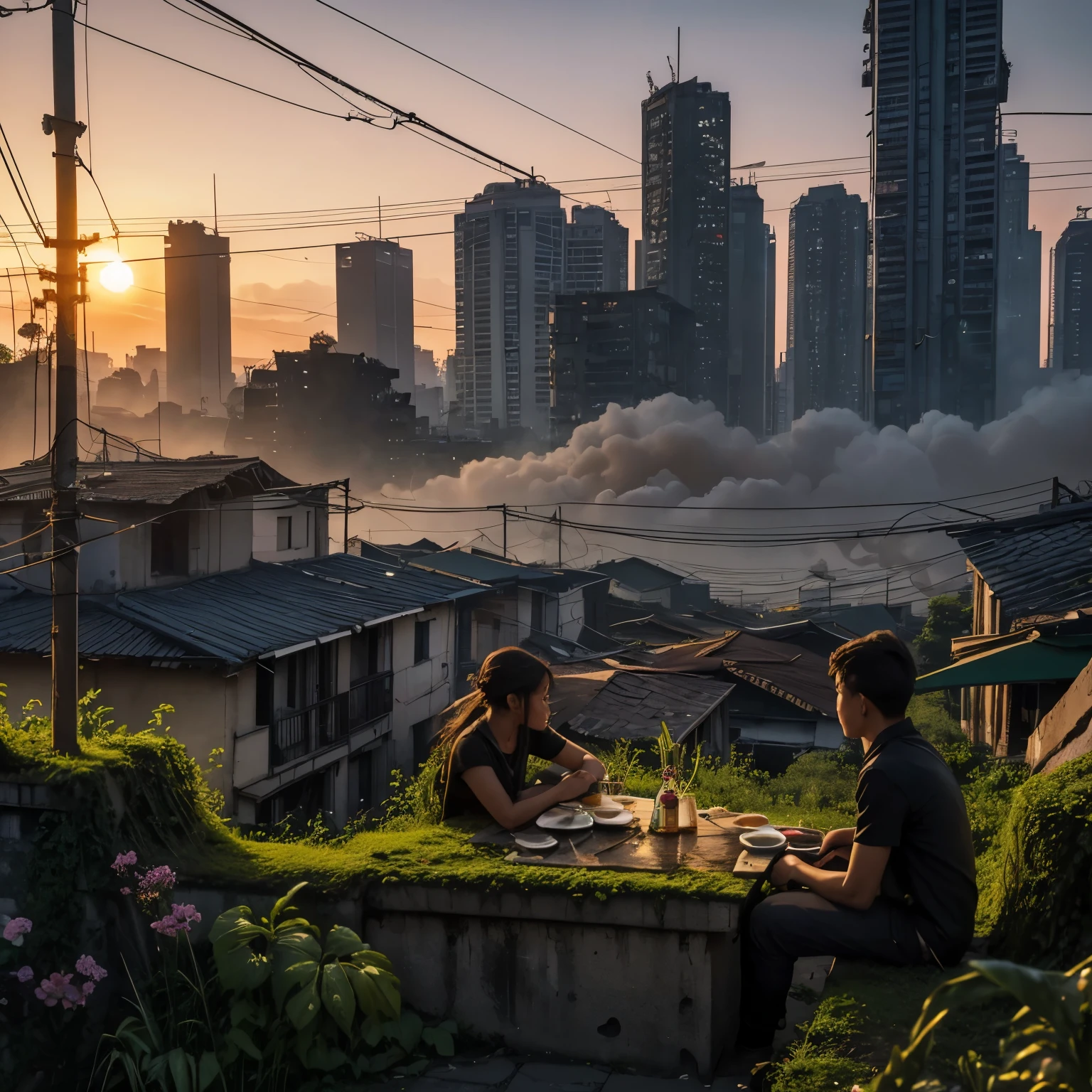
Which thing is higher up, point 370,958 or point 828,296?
point 828,296

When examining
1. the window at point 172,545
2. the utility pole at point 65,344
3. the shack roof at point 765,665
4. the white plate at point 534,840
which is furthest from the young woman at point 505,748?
the window at point 172,545

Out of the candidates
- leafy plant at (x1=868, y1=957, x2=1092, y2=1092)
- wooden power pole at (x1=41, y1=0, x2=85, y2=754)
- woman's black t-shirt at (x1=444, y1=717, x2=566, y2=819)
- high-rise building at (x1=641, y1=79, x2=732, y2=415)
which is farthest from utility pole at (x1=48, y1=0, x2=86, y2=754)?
high-rise building at (x1=641, y1=79, x2=732, y2=415)

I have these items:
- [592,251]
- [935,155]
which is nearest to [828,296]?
[592,251]

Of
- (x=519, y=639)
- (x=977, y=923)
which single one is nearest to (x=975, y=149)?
(x=519, y=639)

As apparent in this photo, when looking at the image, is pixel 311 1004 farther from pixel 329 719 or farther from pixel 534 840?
pixel 329 719

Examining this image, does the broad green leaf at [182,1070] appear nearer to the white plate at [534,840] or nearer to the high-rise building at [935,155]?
the white plate at [534,840]

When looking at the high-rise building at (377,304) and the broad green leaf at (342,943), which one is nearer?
the broad green leaf at (342,943)

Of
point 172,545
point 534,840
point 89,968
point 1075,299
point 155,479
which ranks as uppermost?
point 1075,299
